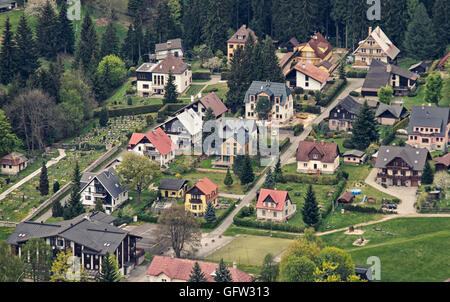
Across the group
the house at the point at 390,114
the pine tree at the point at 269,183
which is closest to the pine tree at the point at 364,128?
the house at the point at 390,114

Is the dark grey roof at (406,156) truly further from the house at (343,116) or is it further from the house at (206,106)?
the house at (206,106)

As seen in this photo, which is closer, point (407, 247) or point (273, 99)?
point (407, 247)

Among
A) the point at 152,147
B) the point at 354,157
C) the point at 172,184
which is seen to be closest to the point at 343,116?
the point at 354,157

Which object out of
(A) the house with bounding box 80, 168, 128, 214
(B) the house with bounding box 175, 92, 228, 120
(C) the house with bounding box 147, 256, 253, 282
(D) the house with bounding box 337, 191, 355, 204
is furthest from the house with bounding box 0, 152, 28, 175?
(D) the house with bounding box 337, 191, 355, 204

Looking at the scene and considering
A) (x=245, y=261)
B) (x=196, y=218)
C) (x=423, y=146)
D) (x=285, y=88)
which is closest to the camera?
(x=245, y=261)

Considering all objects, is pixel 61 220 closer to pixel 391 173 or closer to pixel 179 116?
pixel 179 116

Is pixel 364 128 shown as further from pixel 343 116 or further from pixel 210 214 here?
pixel 210 214

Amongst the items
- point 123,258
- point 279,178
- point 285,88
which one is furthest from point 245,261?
point 285,88
